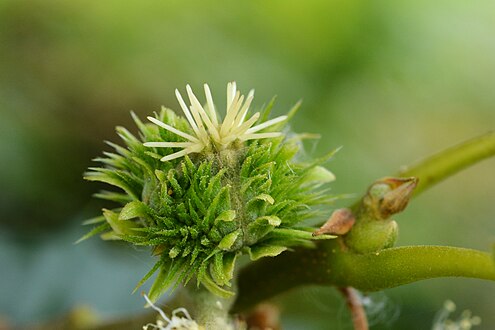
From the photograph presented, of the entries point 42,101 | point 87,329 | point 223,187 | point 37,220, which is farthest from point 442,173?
point 42,101

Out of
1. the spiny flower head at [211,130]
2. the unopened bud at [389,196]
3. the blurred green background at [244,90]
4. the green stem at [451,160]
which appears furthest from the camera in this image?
the blurred green background at [244,90]

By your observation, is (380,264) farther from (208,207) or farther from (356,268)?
(208,207)

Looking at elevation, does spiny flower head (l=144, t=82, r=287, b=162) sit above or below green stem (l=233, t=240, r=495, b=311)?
above

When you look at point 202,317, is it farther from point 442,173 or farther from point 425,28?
point 425,28

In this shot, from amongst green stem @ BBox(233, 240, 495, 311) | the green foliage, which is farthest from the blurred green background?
the green foliage

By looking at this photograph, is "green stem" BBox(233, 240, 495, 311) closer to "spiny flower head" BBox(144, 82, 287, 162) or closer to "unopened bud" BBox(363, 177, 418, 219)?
"unopened bud" BBox(363, 177, 418, 219)

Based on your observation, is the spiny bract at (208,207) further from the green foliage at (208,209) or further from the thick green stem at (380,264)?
the thick green stem at (380,264)

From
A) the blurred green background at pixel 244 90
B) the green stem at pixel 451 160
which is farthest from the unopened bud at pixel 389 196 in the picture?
the blurred green background at pixel 244 90

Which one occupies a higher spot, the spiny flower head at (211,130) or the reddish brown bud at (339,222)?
the spiny flower head at (211,130)
